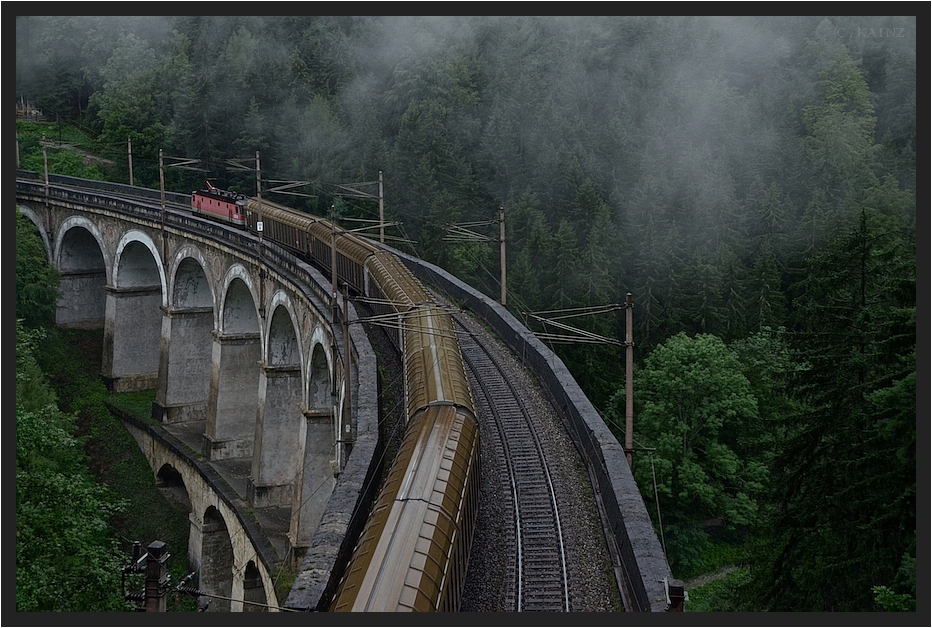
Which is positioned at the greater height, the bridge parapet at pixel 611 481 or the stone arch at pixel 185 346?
the stone arch at pixel 185 346

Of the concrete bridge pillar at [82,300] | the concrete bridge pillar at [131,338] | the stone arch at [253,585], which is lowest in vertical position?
the stone arch at [253,585]

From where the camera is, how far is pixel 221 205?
5150cm

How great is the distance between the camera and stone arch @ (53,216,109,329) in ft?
191

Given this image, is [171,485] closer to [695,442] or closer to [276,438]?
[276,438]

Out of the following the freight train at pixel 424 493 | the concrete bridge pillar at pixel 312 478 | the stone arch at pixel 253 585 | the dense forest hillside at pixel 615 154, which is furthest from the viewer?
the dense forest hillside at pixel 615 154

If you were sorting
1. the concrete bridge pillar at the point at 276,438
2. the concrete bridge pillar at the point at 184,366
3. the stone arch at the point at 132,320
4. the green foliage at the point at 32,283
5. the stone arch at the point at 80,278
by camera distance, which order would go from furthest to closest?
1. the stone arch at the point at 80,278
2. the stone arch at the point at 132,320
3. the concrete bridge pillar at the point at 184,366
4. the green foliage at the point at 32,283
5. the concrete bridge pillar at the point at 276,438

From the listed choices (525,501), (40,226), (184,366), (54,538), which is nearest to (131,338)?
(184,366)

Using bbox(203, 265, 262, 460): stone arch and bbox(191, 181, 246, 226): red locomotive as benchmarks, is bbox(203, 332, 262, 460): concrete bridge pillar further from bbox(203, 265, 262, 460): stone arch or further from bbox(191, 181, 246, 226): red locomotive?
bbox(191, 181, 246, 226): red locomotive

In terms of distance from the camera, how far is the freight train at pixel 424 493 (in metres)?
Result: 12.9

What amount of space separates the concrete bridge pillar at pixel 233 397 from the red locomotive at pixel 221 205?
796 centimetres

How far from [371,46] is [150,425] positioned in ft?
157

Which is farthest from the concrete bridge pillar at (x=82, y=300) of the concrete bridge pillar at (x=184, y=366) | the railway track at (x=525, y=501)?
the railway track at (x=525, y=501)

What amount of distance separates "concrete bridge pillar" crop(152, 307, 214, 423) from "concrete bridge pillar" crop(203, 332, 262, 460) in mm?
4701

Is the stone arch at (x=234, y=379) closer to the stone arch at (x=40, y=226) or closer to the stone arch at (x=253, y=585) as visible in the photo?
the stone arch at (x=253, y=585)
